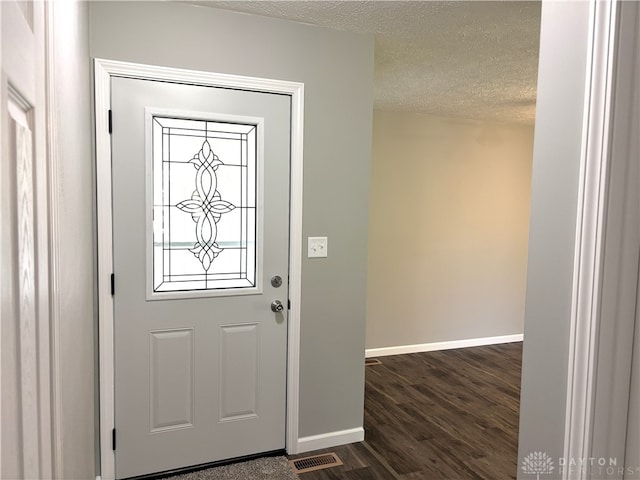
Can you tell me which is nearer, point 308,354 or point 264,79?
point 264,79

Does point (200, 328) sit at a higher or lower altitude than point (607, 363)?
lower

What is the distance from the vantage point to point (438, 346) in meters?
4.79

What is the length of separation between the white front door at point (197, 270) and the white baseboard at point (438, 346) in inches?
83.2

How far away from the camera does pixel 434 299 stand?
4.75 metres

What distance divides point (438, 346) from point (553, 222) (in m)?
4.05

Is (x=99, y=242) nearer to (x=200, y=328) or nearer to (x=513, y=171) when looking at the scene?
(x=200, y=328)

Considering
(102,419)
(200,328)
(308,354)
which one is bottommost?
(102,419)

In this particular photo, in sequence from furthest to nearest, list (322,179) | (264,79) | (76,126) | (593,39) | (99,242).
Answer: (322,179) < (264,79) < (99,242) < (76,126) < (593,39)

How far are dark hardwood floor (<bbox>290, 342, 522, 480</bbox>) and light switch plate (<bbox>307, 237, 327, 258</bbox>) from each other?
1.18m

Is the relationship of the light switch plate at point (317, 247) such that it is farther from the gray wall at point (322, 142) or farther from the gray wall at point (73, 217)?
the gray wall at point (73, 217)

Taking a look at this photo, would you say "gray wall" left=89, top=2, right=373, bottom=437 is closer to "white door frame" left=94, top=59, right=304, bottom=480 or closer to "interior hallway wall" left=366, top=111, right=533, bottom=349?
"white door frame" left=94, top=59, right=304, bottom=480

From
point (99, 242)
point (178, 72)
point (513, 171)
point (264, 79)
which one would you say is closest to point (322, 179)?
point (264, 79)

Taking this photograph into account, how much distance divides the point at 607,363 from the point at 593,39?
64 cm

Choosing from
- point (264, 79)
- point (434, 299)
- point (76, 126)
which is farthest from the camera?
point (434, 299)
